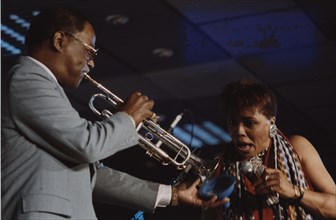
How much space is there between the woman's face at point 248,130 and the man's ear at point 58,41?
76 cm

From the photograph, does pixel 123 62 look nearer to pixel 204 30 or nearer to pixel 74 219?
pixel 204 30

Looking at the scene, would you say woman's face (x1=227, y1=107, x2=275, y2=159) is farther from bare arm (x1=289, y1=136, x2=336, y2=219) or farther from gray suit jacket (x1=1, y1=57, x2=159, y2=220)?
gray suit jacket (x1=1, y1=57, x2=159, y2=220)

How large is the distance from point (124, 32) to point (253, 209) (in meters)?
2.61

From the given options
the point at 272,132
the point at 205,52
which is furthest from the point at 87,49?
the point at 205,52

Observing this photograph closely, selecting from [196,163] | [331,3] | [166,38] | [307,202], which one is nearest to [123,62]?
[166,38]

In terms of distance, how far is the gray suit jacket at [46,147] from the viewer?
2262 mm

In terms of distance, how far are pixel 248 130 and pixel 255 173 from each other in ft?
0.53

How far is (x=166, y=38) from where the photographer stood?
17.4 ft

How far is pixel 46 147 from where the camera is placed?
7.56 feet

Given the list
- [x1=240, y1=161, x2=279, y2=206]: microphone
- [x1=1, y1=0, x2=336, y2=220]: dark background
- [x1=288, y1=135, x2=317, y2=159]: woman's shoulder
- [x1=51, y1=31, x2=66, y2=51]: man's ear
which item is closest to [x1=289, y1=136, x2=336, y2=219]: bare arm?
[x1=288, y1=135, x2=317, y2=159]: woman's shoulder

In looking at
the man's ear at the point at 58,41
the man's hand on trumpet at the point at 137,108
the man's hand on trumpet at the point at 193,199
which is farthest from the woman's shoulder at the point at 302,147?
the man's ear at the point at 58,41

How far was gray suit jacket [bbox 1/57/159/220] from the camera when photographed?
7.42ft

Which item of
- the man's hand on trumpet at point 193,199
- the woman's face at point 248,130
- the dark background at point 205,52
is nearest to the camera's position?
the man's hand on trumpet at point 193,199

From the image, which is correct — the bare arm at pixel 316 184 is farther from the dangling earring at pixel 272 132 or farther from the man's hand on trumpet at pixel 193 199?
the man's hand on trumpet at pixel 193 199
